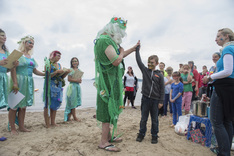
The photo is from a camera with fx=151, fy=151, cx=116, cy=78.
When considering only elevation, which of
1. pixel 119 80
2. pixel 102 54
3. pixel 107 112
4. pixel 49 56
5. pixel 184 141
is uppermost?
pixel 49 56

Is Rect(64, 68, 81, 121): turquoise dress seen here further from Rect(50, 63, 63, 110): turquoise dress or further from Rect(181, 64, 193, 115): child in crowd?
Rect(181, 64, 193, 115): child in crowd

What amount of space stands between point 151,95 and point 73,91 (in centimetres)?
246

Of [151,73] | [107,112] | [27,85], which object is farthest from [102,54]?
[27,85]

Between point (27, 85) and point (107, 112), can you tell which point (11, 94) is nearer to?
point (27, 85)

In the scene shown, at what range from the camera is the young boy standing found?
286 cm

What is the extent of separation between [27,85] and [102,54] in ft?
6.76

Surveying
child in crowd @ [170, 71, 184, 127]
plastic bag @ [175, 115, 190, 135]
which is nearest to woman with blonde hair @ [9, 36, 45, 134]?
plastic bag @ [175, 115, 190, 135]

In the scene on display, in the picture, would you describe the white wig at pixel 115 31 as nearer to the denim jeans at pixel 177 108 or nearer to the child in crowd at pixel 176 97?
the child in crowd at pixel 176 97

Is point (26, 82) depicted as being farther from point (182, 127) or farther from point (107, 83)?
point (182, 127)

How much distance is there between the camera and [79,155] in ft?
7.39

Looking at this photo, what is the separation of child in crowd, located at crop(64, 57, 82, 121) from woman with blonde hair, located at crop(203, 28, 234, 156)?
343cm

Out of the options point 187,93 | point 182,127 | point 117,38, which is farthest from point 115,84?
point 187,93

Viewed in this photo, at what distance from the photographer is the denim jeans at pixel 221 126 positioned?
2035 millimetres

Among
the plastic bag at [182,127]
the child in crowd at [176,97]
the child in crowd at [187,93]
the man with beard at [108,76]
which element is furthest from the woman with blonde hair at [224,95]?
the child in crowd at [187,93]
